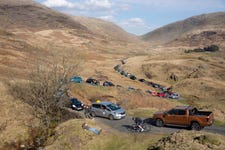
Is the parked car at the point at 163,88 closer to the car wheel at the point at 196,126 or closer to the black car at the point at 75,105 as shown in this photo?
the black car at the point at 75,105

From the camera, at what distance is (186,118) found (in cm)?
2881

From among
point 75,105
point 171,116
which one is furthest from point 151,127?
point 75,105

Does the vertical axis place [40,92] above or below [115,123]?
above

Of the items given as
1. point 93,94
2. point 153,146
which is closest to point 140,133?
point 153,146

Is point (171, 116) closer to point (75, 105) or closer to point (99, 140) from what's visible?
point (99, 140)

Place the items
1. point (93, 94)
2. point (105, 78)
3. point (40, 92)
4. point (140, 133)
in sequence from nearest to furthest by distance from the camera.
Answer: point (140, 133) → point (40, 92) → point (93, 94) → point (105, 78)

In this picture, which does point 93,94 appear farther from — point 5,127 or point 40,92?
point 5,127

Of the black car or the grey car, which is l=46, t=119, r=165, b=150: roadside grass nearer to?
the grey car

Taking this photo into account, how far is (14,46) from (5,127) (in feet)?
186

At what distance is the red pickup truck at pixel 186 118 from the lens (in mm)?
27938

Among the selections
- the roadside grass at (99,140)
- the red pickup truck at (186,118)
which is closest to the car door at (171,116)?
the red pickup truck at (186,118)

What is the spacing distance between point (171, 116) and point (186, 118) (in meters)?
1.59

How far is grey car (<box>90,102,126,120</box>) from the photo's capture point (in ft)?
114

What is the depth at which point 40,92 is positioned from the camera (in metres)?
35.4
